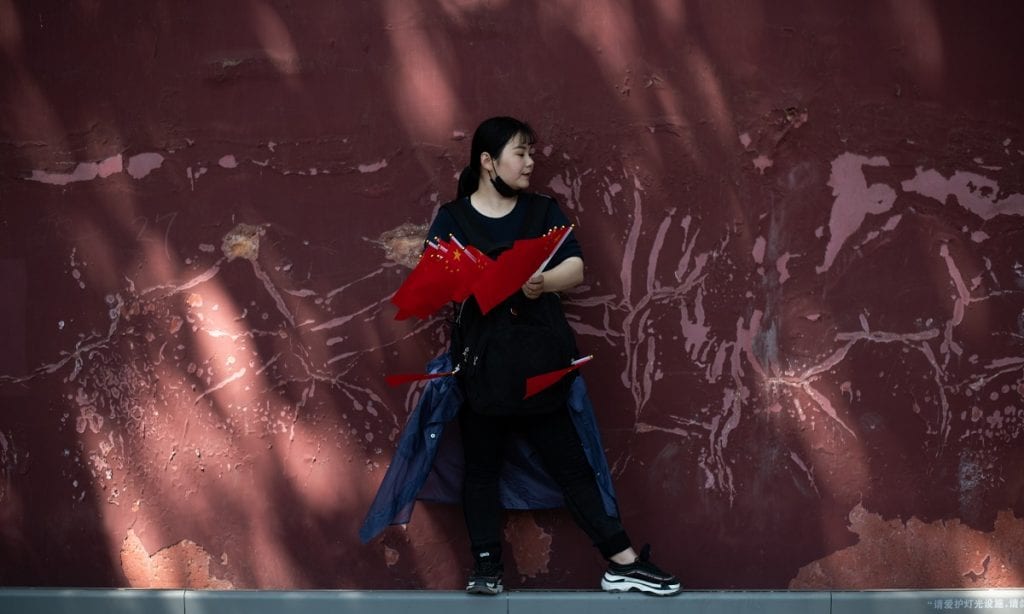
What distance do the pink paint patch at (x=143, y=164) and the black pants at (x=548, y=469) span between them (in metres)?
1.52

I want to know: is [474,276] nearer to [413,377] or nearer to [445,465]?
[413,377]

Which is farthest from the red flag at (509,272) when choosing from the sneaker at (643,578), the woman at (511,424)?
the sneaker at (643,578)

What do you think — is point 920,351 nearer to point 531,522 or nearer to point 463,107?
point 531,522

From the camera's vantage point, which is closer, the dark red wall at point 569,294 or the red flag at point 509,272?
the red flag at point 509,272

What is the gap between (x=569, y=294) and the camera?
4254 millimetres

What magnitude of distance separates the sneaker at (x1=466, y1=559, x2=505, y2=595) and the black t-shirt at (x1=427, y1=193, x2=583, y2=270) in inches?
43.0

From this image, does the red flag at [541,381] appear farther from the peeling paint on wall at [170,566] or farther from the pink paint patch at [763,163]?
the peeling paint on wall at [170,566]

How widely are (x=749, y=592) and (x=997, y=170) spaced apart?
1.80 m

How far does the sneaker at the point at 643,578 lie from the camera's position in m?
4.09

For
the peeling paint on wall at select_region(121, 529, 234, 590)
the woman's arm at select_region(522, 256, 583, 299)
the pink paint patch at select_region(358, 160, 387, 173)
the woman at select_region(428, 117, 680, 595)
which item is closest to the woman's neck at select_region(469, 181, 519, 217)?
the woman at select_region(428, 117, 680, 595)

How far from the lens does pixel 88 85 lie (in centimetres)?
435

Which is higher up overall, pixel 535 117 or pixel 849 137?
pixel 535 117

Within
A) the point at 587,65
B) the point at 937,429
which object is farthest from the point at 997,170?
the point at 587,65

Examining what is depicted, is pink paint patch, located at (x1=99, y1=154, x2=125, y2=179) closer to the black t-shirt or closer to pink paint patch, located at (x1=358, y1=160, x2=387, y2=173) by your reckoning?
pink paint patch, located at (x1=358, y1=160, x2=387, y2=173)
